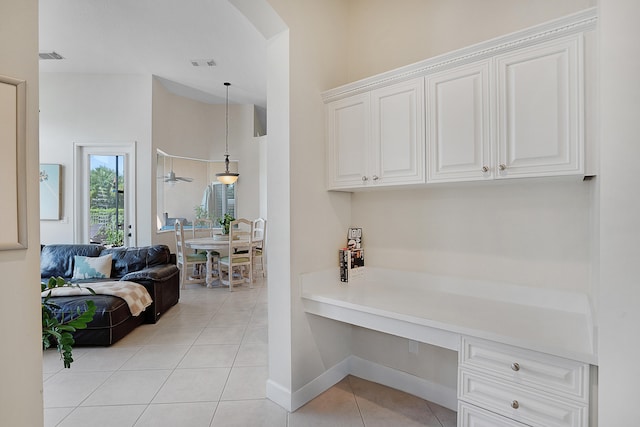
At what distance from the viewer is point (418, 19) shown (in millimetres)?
2307

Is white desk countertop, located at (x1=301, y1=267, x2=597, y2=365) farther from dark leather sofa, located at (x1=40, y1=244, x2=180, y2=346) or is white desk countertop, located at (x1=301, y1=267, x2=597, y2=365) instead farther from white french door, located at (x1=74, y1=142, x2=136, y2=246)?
white french door, located at (x1=74, y1=142, x2=136, y2=246)

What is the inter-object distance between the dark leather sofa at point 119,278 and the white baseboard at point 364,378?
1.96 m

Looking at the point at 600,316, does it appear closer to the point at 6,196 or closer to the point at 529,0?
the point at 529,0

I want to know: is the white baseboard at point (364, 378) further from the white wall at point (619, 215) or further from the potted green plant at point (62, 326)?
the potted green plant at point (62, 326)

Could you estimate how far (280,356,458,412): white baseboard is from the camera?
2.17 meters

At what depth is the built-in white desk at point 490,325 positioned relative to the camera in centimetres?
135

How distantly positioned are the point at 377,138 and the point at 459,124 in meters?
0.53

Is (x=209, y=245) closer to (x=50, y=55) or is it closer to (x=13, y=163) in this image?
(x=50, y=55)

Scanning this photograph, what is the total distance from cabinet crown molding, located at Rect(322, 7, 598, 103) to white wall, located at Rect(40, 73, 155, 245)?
4.69m

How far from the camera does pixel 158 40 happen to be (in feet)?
14.1

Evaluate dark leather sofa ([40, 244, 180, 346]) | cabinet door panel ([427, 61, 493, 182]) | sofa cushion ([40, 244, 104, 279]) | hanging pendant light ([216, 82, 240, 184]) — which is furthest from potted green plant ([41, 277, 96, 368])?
hanging pendant light ([216, 82, 240, 184])

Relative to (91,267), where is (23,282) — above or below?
above

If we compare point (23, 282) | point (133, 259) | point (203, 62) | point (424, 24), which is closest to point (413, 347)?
point (23, 282)

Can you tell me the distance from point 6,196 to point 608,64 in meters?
2.17
